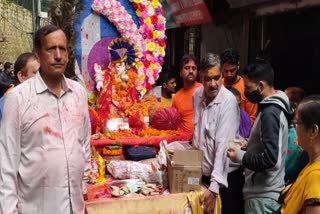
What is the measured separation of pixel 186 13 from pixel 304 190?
656cm

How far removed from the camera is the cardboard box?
2.95 metres

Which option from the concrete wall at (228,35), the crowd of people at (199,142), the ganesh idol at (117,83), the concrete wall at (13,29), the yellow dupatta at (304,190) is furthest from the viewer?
the concrete wall at (13,29)

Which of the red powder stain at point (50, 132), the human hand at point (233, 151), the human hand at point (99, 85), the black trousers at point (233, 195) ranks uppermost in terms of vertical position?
the human hand at point (99, 85)

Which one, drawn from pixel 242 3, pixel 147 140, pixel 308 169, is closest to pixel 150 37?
pixel 147 140

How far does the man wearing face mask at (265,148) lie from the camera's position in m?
2.52

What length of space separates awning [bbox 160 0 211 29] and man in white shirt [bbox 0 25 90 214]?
5.26 meters

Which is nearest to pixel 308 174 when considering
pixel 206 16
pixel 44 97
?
pixel 44 97

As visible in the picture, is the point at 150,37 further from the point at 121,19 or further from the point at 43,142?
the point at 43,142

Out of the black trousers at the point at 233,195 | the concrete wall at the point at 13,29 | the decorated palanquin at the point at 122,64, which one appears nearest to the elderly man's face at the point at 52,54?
the black trousers at the point at 233,195

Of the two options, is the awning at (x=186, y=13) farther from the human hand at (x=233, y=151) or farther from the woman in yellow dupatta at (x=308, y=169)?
the woman in yellow dupatta at (x=308, y=169)

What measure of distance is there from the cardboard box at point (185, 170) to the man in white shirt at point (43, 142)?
99 cm

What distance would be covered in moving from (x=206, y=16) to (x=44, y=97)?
5452mm

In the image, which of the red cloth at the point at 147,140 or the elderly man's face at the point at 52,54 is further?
the red cloth at the point at 147,140

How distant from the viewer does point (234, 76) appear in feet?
14.3
